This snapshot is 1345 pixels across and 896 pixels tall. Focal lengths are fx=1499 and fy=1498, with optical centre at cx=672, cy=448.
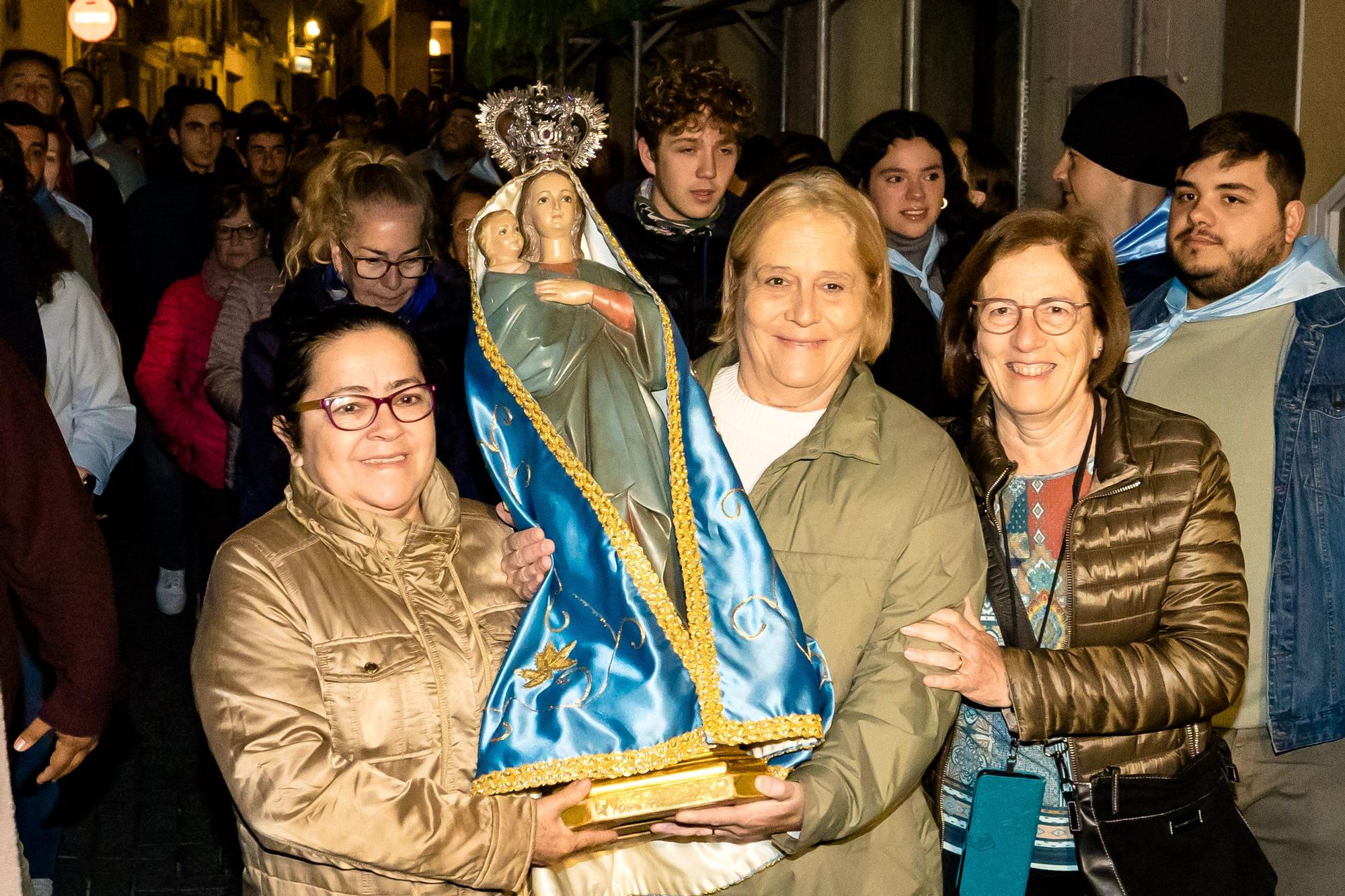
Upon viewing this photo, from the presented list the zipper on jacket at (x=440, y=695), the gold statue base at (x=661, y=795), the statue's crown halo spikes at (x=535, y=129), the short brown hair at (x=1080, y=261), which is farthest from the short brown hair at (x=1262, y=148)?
the zipper on jacket at (x=440, y=695)

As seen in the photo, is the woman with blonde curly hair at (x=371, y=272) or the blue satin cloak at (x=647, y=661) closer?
the blue satin cloak at (x=647, y=661)

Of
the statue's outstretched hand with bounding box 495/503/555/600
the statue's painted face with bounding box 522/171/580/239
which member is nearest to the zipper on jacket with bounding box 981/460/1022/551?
the statue's outstretched hand with bounding box 495/503/555/600

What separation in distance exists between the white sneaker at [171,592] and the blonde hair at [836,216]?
4.99 m

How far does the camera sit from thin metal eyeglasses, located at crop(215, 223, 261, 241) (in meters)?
6.14

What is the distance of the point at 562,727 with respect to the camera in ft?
8.63

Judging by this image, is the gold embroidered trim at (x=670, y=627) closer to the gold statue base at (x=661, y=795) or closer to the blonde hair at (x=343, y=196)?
the gold statue base at (x=661, y=795)

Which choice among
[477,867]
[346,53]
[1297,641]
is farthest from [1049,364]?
[346,53]

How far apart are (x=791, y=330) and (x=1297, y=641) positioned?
155 cm

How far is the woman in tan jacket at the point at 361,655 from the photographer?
254cm

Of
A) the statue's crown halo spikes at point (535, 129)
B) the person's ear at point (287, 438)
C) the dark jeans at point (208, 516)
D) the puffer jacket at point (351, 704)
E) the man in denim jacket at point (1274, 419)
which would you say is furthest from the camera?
the dark jeans at point (208, 516)

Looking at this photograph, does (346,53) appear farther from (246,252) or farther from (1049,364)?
(1049,364)

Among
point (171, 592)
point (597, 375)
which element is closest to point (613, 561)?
point (597, 375)

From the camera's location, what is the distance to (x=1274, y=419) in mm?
3604

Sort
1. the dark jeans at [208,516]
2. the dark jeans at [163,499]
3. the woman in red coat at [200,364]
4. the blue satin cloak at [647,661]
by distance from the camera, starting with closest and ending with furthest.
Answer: the blue satin cloak at [647,661], the dark jeans at [208,516], the woman in red coat at [200,364], the dark jeans at [163,499]
